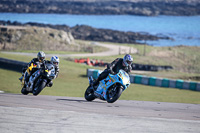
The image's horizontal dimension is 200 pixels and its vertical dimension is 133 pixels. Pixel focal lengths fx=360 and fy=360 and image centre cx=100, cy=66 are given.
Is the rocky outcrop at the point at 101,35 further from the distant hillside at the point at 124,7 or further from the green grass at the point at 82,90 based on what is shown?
the green grass at the point at 82,90

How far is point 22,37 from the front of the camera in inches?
2244

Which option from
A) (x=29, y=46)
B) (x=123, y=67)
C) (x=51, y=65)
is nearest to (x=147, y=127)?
(x=123, y=67)

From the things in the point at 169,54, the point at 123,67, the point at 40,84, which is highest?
the point at 123,67

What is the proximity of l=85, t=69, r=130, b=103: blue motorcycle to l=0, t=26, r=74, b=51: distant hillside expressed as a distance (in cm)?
4061

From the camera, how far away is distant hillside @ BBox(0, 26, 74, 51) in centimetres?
5369

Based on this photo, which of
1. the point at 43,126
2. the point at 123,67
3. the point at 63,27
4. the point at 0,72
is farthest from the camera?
the point at 63,27

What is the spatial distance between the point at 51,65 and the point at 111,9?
481ft

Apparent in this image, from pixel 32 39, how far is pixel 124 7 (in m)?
115

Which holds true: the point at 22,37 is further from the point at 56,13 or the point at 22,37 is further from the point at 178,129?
the point at 56,13

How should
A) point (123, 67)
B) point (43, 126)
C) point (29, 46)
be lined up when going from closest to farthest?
point (43, 126), point (123, 67), point (29, 46)

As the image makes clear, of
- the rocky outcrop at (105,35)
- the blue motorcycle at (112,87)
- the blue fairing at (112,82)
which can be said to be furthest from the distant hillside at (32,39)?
the blue fairing at (112,82)

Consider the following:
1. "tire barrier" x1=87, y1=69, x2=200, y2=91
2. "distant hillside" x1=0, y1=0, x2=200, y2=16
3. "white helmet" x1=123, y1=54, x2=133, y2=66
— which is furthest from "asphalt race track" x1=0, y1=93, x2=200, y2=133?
"distant hillside" x1=0, y1=0, x2=200, y2=16

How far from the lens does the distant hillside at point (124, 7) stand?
142250mm

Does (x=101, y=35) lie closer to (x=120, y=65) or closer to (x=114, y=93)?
(x=120, y=65)
